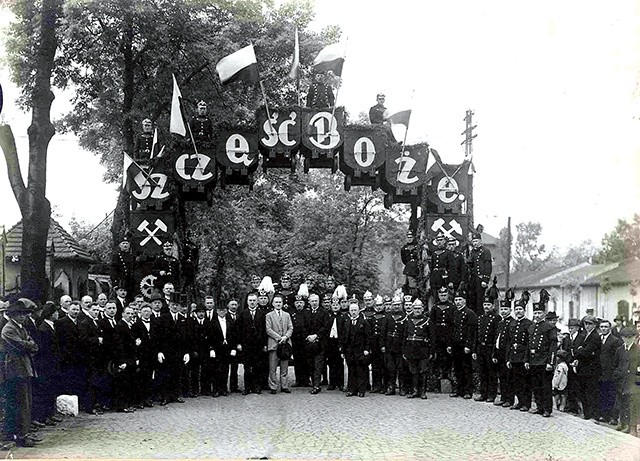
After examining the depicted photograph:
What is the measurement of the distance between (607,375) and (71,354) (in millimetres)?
7485

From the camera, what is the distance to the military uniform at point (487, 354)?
13.2 meters

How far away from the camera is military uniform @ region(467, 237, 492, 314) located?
15258 millimetres

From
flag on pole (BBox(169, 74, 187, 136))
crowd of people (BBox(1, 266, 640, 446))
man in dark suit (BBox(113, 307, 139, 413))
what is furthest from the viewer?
flag on pole (BBox(169, 74, 187, 136))

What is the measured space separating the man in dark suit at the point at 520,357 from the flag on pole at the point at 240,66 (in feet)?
21.3

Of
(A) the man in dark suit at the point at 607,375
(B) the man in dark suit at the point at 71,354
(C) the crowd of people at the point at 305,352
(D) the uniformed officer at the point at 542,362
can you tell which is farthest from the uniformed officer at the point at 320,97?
(A) the man in dark suit at the point at 607,375

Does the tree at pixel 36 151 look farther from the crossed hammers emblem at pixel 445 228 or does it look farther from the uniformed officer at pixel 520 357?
the uniformed officer at pixel 520 357

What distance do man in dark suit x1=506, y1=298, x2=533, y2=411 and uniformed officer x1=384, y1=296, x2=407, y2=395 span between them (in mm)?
2259

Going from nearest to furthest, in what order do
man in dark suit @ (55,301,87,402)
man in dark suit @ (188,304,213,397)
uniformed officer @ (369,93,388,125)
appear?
man in dark suit @ (55,301,87,402)
man in dark suit @ (188,304,213,397)
uniformed officer @ (369,93,388,125)

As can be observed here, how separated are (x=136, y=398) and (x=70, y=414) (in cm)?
125

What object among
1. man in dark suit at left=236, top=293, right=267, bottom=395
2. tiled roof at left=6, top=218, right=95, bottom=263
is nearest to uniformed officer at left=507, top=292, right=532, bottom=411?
man in dark suit at left=236, top=293, right=267, bottom=395

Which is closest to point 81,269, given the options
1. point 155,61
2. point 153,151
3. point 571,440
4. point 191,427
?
point 155,61

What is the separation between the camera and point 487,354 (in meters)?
13.3

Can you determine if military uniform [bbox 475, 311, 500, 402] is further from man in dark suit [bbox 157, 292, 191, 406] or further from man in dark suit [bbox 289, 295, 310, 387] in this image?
man in dark suit [bbox 157, 292, 191, 406]

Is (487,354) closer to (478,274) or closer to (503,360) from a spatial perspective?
(503,360)
